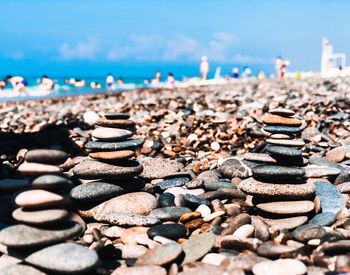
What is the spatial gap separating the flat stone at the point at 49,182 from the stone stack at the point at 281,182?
2.37m

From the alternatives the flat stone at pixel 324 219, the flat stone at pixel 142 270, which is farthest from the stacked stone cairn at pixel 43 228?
the flat stone at pixel 324 219

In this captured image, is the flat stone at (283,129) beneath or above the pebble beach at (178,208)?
above

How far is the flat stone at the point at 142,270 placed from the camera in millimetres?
3963

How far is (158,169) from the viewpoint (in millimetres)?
7172

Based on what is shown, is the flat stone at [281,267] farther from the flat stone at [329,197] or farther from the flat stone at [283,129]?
the flat stone at [283,129]

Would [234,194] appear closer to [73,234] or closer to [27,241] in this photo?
[73,234]

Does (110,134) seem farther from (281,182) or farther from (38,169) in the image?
(281,182)

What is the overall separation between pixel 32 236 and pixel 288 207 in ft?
9.29

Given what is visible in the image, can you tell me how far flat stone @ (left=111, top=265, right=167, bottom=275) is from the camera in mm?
3963

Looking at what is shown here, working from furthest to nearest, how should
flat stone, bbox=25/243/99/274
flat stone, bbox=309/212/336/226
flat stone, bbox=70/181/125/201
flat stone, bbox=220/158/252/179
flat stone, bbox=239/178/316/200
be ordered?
flat stone, bbox=220/158/252/179, flat stone, bbox=70/181/125/201, flat stone, bbox=239/178/316/200, flat stone, bbox=309/212/336/226, flat stone, bbox=25/243/99/274

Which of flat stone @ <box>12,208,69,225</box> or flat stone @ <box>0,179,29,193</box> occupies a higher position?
flat stone @ <box>12,208,69,225</box>

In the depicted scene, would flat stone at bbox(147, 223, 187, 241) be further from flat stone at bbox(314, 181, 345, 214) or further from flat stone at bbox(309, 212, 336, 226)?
flat stone at bbox(314, 181, 345, 214)

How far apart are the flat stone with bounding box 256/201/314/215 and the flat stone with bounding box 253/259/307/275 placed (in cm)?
141

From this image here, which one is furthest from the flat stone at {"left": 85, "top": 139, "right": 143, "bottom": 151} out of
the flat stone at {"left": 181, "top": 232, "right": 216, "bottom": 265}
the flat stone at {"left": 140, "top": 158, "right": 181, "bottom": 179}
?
the flat stone at {"left": 181, "top": 232, "right": 216, "bottom": 265}
